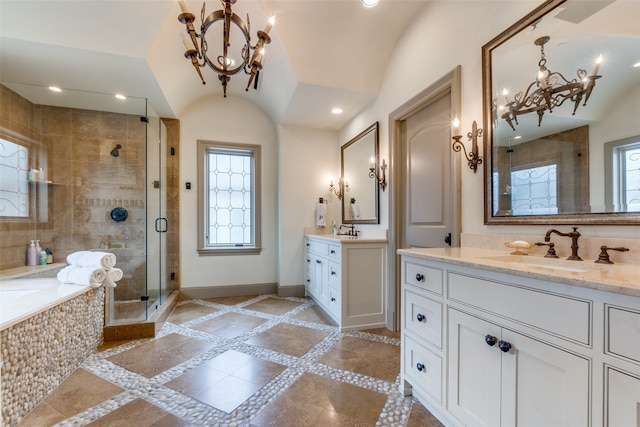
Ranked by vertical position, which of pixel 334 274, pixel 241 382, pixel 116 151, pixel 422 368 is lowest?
pixel 241 382

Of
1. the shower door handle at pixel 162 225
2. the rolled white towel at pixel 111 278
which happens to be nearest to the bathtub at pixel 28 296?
the rolled white towel at pixel 111 278

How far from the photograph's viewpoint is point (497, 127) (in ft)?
5.39

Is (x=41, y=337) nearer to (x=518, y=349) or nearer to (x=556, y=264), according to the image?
(x=518, y=349)

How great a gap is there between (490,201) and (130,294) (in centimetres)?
358

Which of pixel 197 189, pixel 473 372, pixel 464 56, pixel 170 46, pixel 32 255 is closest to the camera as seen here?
pixel 473 372

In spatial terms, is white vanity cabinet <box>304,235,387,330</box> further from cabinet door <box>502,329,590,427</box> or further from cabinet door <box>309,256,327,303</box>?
cabinet door <box>502,329,590,427</box>

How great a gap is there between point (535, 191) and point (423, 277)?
763 mm

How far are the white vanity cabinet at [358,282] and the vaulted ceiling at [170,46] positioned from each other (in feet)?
5.56

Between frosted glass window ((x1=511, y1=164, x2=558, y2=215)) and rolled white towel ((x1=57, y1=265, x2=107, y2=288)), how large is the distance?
3173 mm

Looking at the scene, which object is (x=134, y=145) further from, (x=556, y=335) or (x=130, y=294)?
(x=556, y=335)

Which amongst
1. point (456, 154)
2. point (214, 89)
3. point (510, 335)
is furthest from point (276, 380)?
point (214, 89)

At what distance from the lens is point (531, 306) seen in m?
0.98

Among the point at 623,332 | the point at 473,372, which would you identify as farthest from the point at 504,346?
the point at 623,332

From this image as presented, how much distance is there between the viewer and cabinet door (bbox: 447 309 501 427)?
111 centimetres
